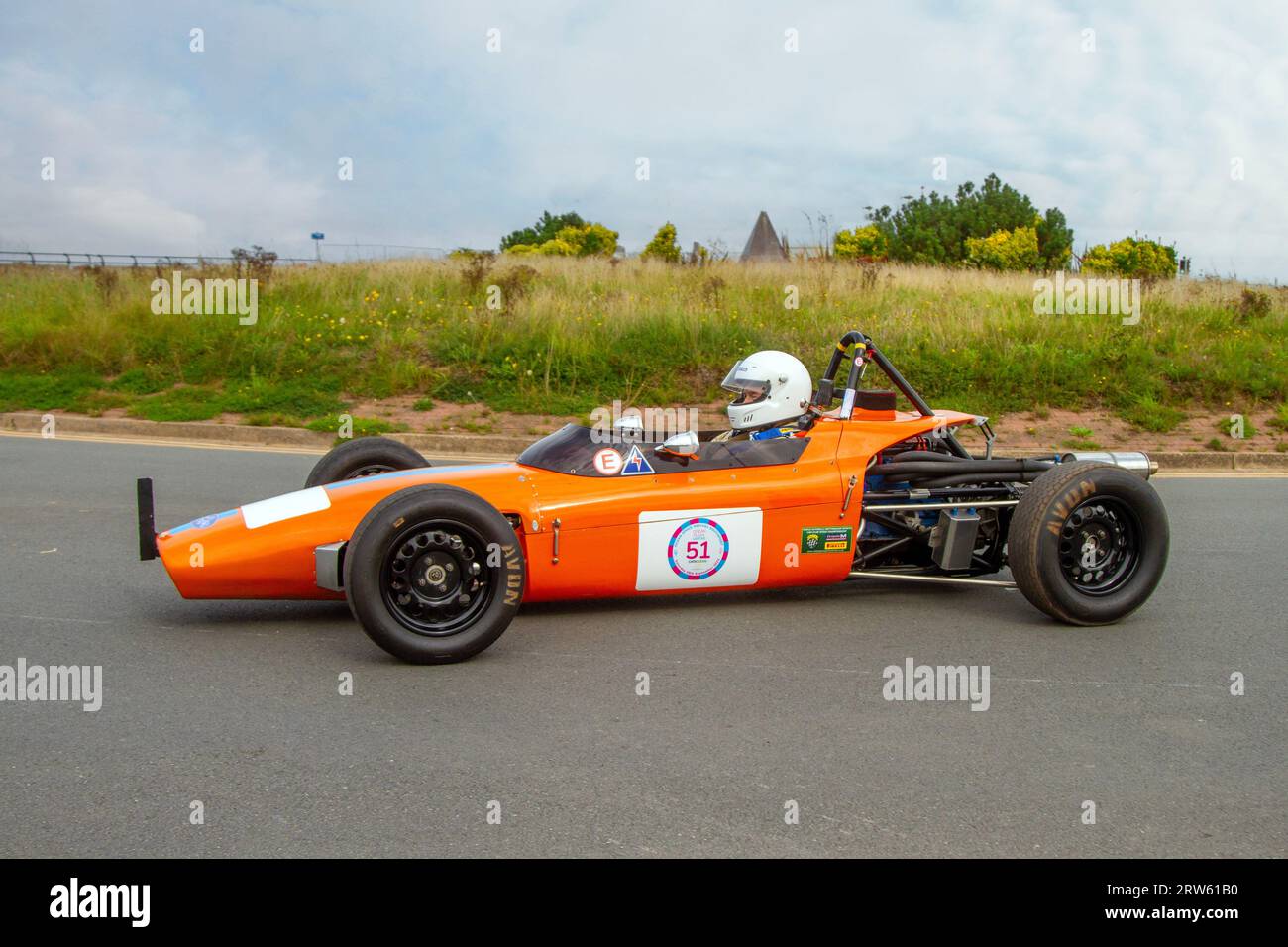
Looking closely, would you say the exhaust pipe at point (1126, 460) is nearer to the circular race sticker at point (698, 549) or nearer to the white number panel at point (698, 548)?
the white number panel at point (698, 548)

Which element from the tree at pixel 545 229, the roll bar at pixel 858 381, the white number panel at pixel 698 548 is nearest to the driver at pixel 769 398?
the roll bar at pixel 858 381

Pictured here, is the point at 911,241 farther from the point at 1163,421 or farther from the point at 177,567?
the point at 177,567

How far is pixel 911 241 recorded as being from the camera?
50.3 metres

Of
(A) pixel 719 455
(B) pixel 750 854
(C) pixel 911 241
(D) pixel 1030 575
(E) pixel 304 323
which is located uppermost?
(C) pixel 911 241

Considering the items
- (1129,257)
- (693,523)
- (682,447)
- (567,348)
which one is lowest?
(693,523)

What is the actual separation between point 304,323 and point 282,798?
14300mm

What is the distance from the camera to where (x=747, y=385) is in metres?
7.06

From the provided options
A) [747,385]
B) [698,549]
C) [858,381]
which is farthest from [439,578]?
[858,381]

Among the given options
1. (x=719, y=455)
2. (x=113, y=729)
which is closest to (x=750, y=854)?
(x=113, y=729)

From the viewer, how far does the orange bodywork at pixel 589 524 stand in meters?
5.66

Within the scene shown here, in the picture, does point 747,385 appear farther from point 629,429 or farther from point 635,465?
point 635,465

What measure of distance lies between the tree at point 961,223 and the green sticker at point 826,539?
142ft

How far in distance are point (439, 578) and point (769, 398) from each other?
8.03ft

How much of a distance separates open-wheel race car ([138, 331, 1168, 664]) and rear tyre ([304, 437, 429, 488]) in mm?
12
